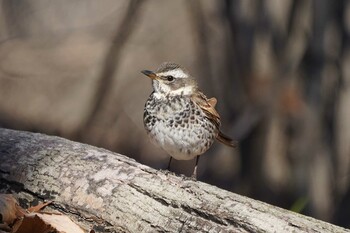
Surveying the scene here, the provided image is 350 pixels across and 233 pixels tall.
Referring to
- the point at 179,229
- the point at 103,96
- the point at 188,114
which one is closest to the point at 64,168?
the point at 179,229

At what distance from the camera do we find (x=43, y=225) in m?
4.18

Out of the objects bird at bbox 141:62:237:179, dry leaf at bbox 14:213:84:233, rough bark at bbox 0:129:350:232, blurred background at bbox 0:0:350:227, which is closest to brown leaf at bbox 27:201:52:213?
rough bark at bbox 0:129:350:232

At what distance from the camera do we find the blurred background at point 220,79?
8.05 meters

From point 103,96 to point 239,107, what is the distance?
1.88 meters

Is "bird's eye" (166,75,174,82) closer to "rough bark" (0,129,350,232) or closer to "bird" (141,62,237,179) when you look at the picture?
"bird" (141,62,237,179)

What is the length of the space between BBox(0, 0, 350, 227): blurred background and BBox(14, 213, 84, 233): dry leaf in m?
1.77

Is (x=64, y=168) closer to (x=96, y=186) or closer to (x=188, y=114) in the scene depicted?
(x=96, y=186)

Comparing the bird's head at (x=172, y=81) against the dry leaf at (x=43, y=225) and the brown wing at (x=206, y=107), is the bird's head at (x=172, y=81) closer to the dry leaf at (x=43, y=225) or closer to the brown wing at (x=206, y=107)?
the brown wing at (x=206, y=107)

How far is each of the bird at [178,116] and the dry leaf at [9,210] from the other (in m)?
1.21

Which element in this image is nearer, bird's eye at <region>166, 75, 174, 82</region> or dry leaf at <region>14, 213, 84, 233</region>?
dry leaf at <region>14, 213, 84, 233</region>

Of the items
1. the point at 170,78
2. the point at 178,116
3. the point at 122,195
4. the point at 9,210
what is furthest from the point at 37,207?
the point at 170,78

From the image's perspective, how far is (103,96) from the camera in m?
9.95

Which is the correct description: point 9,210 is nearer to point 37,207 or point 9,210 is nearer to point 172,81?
point 37,207

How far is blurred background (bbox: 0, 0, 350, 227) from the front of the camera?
805 cm
